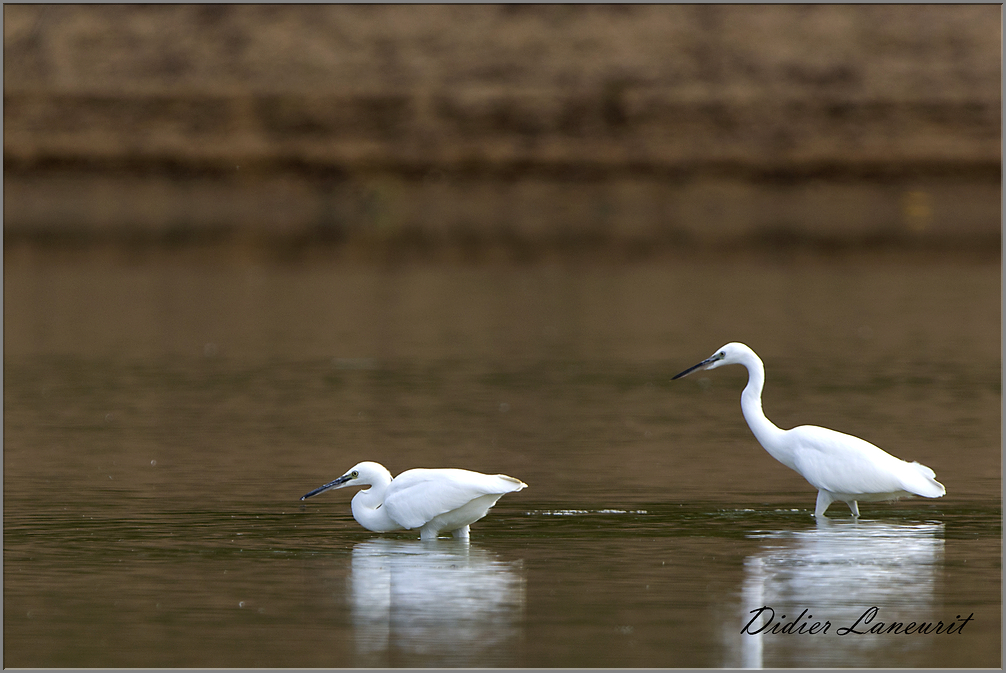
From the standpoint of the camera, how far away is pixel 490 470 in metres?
12.8

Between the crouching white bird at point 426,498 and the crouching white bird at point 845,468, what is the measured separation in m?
2.12

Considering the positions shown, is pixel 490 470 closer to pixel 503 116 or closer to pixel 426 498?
pixel 426 498

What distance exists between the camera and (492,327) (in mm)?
22828

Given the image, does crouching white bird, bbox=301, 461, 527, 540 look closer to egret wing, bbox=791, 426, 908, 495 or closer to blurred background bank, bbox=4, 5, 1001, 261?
egret wing, bbox=791, 426, 908, 495

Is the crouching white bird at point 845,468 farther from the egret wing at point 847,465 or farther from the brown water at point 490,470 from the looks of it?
the brown water at point 490,470

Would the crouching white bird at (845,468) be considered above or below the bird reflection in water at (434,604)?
above

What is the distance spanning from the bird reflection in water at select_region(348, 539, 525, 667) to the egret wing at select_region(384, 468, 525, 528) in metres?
0.24

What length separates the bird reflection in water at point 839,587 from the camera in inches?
310

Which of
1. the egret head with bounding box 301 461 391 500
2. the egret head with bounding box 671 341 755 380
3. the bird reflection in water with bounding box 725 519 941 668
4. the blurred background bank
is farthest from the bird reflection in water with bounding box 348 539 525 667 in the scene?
the blurred background bank

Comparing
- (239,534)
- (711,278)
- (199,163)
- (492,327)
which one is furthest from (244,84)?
(239,534)

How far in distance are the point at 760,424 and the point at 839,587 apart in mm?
2502

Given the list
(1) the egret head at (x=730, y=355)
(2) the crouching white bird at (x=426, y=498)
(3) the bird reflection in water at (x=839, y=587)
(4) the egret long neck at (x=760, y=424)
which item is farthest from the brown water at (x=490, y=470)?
(1) the egret head at (x=730, y=355)

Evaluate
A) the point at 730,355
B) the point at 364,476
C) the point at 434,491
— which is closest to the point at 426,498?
the point at 434,491

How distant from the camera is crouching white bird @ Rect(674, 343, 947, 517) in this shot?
1059cm
